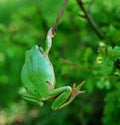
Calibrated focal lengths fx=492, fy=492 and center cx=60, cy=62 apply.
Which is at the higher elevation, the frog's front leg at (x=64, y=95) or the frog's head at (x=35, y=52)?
the frog's head at (x=35, y=52)

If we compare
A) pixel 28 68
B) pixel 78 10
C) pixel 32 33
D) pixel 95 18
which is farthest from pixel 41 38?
pixel 28 68

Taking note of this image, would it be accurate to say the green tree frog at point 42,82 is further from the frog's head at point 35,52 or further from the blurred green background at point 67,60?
the blurred green background at point 67,60

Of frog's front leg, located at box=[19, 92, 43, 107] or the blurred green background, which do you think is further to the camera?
the blurred green background

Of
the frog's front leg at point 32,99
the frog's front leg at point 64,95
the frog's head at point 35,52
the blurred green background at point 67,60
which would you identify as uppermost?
the blurred green background at point 67,60

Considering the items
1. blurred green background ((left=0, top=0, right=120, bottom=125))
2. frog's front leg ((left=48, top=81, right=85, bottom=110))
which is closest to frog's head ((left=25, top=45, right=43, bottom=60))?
frog's front leg ((left=48, top=81, right=85, bottom=110))

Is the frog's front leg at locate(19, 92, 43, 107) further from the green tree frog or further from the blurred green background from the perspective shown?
the blurred green background

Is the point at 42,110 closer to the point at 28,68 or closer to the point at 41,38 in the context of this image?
the point at 41,38

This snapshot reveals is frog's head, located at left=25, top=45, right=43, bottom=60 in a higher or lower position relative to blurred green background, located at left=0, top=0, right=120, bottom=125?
lower

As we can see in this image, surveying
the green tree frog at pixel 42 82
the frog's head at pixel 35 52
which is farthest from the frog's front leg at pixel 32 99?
the frog's head at pixel 35 52

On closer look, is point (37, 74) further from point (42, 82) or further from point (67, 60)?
point (67, 60)
